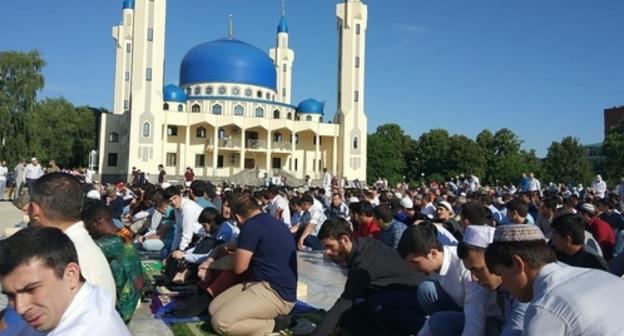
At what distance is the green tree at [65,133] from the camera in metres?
46.9

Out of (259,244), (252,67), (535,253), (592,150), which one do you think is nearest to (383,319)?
(259,244)

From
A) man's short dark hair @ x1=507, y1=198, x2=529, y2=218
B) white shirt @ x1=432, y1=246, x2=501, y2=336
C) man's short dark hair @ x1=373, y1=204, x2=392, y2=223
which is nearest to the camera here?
white shirt @ x1=432, y1=246, x2=501, y2=336

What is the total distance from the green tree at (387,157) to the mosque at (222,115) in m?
8.92

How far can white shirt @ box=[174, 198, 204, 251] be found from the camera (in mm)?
7719

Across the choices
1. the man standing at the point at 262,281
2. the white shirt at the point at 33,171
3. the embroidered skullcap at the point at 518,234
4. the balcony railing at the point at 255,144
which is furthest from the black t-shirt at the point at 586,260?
the balcony railing at the point at 255,144

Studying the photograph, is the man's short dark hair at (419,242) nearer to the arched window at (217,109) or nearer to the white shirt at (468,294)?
the white shirt at (468,294)

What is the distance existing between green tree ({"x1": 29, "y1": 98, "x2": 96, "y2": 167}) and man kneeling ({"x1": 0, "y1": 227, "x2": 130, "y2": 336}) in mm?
44672

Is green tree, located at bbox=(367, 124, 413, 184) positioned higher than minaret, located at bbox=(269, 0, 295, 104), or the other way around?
minaret, located at bbox=(269, 0, 295, 104)

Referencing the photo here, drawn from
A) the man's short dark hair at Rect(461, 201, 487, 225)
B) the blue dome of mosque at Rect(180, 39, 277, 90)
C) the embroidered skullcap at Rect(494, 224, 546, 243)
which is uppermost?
the blue dome of mosque at Rect(180, 39, 277, 90)

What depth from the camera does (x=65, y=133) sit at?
49.1 metres

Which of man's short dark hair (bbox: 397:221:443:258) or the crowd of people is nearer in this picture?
the crowd of people

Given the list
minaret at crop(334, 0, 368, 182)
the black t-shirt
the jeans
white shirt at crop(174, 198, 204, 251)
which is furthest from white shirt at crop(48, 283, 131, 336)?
minaret at crop(334, 0, 368, 182)

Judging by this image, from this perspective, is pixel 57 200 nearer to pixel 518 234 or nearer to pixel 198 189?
pixel 518 234

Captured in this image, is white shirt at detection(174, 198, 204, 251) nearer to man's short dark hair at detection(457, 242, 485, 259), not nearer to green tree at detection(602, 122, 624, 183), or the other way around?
man's short dark hair at detection(457, 242, 485, 259)
